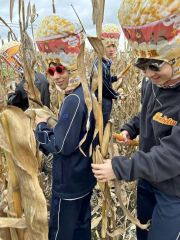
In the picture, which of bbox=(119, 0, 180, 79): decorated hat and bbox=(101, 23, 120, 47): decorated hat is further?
bbox=(101, 23, 120, 47): decorated hat

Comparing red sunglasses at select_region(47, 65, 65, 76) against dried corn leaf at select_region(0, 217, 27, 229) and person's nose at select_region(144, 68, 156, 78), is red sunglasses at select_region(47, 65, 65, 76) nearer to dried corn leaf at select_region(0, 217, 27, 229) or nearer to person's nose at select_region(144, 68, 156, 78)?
person's nose at select_region(144, 68, 156, 78)

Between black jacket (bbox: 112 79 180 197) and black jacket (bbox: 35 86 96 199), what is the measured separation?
0.29 metres

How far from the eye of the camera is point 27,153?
1.08 meters

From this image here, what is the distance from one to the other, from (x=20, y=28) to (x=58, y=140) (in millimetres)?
494

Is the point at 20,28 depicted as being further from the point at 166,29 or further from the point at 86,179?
the point at 86,179

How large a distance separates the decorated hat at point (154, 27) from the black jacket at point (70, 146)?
1.33 feet

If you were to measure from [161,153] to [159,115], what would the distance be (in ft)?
0.53

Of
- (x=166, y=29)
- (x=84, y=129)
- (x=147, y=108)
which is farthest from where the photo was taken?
(x=84, y=129)

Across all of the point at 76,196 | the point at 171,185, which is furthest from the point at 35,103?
the point at 171,185

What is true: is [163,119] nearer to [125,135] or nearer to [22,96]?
[125,135]

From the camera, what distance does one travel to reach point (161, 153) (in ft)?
3.64

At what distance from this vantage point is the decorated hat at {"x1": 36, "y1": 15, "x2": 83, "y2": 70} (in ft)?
4.94

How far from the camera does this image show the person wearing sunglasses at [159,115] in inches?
41.0

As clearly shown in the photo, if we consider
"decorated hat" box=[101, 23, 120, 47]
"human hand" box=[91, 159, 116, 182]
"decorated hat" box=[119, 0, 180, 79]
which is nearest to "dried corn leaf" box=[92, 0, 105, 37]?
"decorated hat" box=[119, 0, 180, 79]
